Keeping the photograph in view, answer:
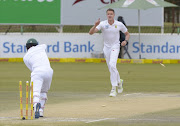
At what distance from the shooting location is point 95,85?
60.4ft

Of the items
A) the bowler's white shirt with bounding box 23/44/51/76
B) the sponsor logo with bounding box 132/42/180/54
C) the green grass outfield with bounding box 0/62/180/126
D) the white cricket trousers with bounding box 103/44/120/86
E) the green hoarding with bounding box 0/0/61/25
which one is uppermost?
the green hoarding with bounding box 0/0/61/25

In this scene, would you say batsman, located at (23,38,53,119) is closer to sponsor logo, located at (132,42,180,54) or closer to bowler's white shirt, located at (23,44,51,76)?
bowler's white shirt, located at (23,44,51,76)

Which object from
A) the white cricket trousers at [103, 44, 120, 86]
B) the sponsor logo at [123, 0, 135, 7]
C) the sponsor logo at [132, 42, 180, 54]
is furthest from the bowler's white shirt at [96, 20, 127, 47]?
the sponsor logo at [132, 42, 180, 54]

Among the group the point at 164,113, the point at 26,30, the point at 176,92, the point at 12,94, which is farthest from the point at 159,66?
the point at 164,113

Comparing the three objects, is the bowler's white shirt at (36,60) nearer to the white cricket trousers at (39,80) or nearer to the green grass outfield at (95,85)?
the white cricket trousers at (39,80)

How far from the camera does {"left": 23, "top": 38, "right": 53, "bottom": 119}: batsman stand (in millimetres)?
11164

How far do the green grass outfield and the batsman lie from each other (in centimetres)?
47

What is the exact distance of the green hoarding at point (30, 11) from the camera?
2933 centimetres

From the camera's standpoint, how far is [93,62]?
1078 inches

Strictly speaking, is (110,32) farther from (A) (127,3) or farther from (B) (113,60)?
(A) (127,3)

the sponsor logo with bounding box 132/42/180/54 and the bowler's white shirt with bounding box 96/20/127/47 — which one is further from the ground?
the bowler's white shirt with bounding box 96/20/127/47

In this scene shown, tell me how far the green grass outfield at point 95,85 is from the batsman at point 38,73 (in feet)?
1.55

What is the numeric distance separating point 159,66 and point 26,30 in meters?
6.71

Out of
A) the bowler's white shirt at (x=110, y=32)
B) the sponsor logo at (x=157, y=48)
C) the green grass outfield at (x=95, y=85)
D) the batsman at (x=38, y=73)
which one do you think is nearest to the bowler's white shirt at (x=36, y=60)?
the batsman at (x=38, y=73)
